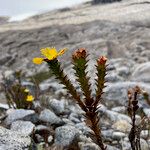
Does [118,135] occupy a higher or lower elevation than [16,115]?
lower

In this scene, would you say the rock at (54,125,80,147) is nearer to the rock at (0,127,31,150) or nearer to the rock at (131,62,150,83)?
the rock at (0,127,31,150)

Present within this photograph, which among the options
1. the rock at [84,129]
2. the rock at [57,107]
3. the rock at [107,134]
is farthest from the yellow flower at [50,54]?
the rock at [57,107]

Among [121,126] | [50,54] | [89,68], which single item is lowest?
[89,68]

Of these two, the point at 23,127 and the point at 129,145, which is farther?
the point at 129,145

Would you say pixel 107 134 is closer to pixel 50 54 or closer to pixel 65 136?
pixel 65 136

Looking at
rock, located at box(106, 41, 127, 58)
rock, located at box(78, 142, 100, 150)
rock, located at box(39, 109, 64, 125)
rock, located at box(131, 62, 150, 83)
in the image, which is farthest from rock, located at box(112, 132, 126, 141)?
rock, located at box(106, 41, 127, 58)

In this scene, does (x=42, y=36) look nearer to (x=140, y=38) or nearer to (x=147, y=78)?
(x=140, y=38)

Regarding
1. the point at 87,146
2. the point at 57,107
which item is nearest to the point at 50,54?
the point at 87,146
